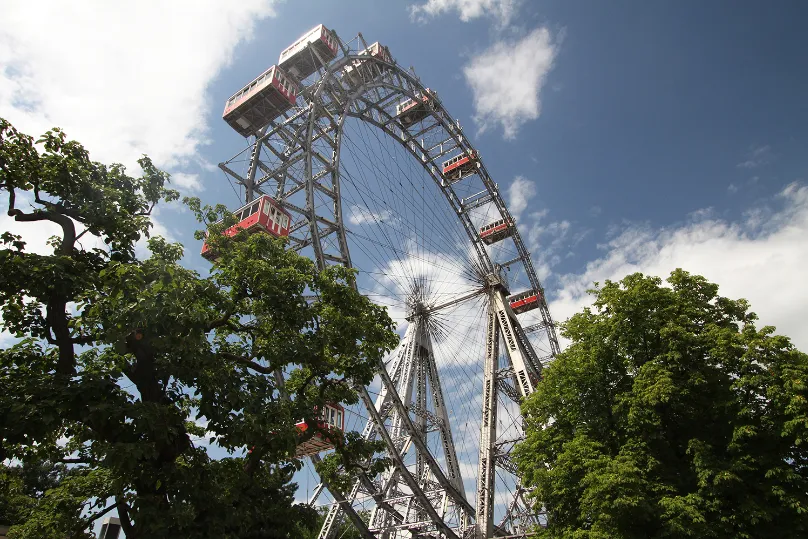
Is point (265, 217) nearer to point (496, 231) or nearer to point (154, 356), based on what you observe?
point (154, 356)

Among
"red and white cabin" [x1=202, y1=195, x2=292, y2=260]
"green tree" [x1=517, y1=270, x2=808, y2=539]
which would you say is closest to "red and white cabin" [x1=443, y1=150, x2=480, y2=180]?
"red and white cabin" [x1=202, y1=195, x2=292, y2=260]

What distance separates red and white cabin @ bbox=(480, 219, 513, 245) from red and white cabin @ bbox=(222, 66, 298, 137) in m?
18.6

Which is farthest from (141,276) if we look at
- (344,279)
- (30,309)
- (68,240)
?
(344,279)

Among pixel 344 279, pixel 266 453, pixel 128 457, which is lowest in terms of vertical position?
pixel 128 457

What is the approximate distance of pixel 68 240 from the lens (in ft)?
28.6

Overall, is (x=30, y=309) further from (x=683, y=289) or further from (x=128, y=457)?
(x=683, y=289)

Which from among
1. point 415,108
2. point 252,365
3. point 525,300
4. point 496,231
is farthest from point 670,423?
point 525,300

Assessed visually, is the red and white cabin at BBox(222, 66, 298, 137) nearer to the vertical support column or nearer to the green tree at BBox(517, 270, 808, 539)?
the vertical support column

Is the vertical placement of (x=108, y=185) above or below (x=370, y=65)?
below

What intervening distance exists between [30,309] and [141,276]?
2241 millimetres

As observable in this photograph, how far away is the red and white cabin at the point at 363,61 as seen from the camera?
90.6 ft

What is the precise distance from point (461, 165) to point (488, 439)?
18.9 metres

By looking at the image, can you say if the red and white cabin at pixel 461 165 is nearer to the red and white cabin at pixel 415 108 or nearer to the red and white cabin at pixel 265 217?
the red and white cabin at pixel 415 108

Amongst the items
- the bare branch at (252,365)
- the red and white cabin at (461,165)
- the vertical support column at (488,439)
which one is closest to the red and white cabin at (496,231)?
the red and white cabin at (461,165)
